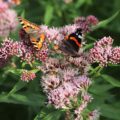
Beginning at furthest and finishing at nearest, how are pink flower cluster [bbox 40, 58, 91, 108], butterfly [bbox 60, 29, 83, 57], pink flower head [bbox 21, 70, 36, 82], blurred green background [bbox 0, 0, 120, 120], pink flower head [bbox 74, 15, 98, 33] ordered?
1. pink flower head [bbox 74, 15, 98, 33]
2. blurred green background [bbox 0, 0, 120, 120]
3. butterfly [bbox 60, 29, 83, 57]
4. pink flower head [bbox 21, 70, 36, 82]
5. pink flower cluster [bbox 40, 58, 91, 108]

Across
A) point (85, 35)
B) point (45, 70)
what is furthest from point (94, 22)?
point (45, 70)

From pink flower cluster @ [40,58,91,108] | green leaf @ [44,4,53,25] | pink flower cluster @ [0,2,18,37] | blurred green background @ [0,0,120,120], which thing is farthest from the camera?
green leaf @ [44,4,53,25]

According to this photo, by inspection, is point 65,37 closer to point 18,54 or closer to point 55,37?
point 55,37

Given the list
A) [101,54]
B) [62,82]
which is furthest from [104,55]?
[62,82]

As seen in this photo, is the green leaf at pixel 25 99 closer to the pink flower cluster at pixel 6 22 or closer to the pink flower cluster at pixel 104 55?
the pink flower cluster at pixel 104 55

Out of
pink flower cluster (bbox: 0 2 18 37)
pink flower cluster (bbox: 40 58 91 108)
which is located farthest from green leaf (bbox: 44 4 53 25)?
pink flower cluster (bbox: 40 58 91 108)

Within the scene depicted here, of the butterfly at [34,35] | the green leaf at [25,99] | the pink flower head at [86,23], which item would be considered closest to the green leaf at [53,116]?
the green leaf at [25,99]

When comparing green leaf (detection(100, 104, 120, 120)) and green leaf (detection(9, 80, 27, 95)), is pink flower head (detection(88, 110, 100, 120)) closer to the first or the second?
green leaf (detection(100, 104, 120, 120))

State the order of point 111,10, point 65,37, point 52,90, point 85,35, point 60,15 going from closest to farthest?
point 52,90, point 65,37, point 85,35, point 60,15, point 111,10
